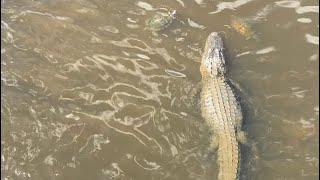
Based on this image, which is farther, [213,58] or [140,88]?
[213,58]

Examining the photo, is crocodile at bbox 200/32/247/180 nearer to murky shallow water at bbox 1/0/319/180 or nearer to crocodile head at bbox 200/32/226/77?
crocodile head at bbox 200/32/226/77

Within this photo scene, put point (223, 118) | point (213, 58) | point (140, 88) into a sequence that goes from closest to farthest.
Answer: point (223, 118) → point (140, 88) → point (213, 58)

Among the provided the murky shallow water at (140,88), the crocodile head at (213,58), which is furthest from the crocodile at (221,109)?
the murky shallow water at (140,88)

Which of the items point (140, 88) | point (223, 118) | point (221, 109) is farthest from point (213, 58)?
point (140, 88)

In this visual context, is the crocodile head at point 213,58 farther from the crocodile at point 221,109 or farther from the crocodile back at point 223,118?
the crocodile back at point 223,118

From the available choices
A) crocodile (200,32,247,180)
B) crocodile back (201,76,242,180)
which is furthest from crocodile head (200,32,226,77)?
crocodile back (201,76,242,180)

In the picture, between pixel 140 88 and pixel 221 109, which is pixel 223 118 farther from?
pixel 140 88

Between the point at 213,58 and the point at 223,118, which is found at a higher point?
the point at 213,58

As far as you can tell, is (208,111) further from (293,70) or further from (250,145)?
(293,70)
